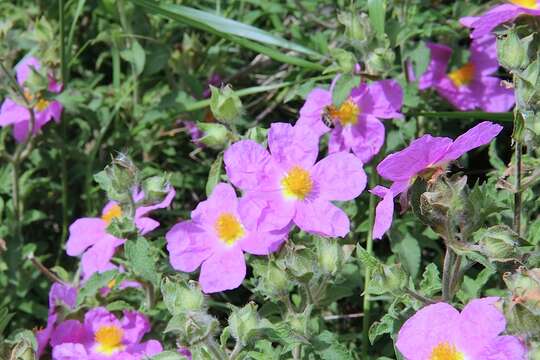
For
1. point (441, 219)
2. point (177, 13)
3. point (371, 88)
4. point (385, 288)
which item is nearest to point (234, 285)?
point (385, 288)

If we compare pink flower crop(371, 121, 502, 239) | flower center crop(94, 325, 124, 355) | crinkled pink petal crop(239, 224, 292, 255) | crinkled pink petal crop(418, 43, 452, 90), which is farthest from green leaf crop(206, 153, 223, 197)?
crinkled pink petal crop(418, 43, 452, 90)

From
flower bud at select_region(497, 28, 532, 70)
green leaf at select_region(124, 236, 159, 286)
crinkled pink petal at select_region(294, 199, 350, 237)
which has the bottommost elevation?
green leaf at select_region(124, 236, 159, 286)

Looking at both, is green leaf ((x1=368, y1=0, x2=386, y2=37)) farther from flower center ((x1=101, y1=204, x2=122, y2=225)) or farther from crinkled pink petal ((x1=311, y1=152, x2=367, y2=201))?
flower center ((x1=101, y1=204, x2=122, y2=225))

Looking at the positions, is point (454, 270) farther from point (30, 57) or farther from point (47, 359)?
point (30, 57)

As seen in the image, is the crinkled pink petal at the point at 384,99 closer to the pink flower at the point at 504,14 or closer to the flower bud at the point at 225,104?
the pink flower at the point at 504,14

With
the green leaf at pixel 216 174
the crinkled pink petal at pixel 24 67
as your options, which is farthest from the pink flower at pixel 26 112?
the green leaf at pixel 216 174

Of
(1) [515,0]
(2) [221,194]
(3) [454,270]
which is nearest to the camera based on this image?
(3) [454,270]
